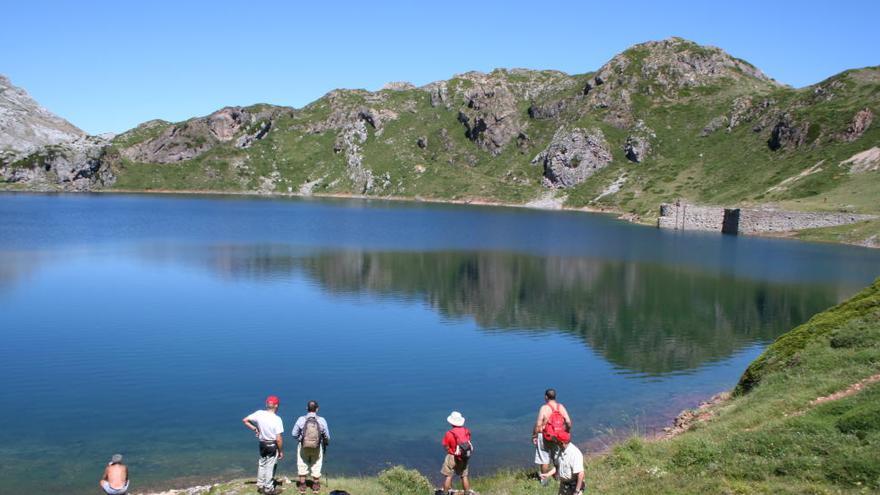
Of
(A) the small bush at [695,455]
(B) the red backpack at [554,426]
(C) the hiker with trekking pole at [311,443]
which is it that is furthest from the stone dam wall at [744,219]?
(C) the hiker with trekking pole at [311,443]

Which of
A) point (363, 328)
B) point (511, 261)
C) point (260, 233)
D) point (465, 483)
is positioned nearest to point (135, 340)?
point (363, 328)

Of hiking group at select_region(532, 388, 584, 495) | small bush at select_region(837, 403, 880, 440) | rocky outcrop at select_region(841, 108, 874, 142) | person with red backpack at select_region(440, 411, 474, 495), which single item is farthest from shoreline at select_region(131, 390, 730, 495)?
rocky outcrop at select_region(841, 108, 874, 142)

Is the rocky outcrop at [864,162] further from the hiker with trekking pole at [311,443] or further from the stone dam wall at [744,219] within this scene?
the hiker with trekking pole at [311,443]

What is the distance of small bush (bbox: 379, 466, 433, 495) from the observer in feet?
67.7

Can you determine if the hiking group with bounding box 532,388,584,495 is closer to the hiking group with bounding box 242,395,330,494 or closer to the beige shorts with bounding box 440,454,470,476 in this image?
the beige shorts with bounding box 440,454,470,476

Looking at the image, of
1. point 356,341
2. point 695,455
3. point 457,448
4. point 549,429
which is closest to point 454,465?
point 457,448

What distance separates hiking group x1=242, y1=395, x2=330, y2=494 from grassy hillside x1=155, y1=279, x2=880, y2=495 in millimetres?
1100

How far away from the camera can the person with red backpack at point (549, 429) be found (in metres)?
19.1

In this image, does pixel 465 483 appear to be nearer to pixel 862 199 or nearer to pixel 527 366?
pixel 527 366

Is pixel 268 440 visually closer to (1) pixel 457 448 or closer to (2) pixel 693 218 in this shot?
(1) pixel 457 448

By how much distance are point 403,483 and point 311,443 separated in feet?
10.8

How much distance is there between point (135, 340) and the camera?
45844mm

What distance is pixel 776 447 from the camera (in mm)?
18781

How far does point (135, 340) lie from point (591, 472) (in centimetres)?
3525
